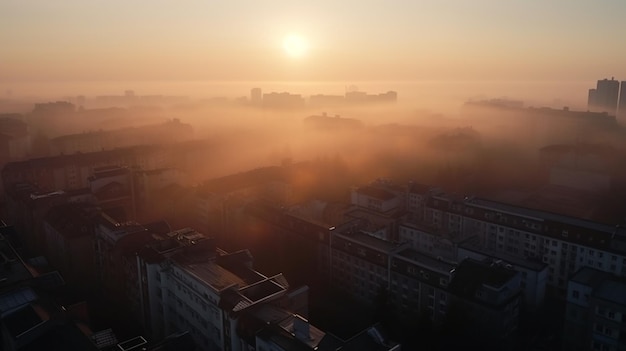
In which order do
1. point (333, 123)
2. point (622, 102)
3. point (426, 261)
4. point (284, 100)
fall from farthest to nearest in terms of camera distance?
point (284, 100) < point (333, 123) < point (622, 102) < point (426, 261)

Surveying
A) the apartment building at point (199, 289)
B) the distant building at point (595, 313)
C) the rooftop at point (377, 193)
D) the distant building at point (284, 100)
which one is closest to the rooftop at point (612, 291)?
the distant building at point (595, 313)

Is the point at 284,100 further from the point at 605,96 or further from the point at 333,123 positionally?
the point at 605,96

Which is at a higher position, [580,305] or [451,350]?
[580,305]

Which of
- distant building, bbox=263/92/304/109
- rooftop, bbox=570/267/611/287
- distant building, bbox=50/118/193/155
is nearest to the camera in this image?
rooftop, bbox=570/267/611/287

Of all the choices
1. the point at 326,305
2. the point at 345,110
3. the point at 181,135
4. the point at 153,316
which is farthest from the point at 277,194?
the point at 345,110

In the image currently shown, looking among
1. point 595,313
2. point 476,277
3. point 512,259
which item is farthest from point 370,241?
point 595,313

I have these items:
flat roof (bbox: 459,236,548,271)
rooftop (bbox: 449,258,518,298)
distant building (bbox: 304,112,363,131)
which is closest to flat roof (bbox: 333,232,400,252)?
rooftop (bbox: 449,258,518,298)

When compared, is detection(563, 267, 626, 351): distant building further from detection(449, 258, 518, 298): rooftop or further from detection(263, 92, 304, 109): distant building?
detection(263, 92, 304, 109): distant building

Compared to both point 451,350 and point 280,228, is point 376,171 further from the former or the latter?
point 451,350
